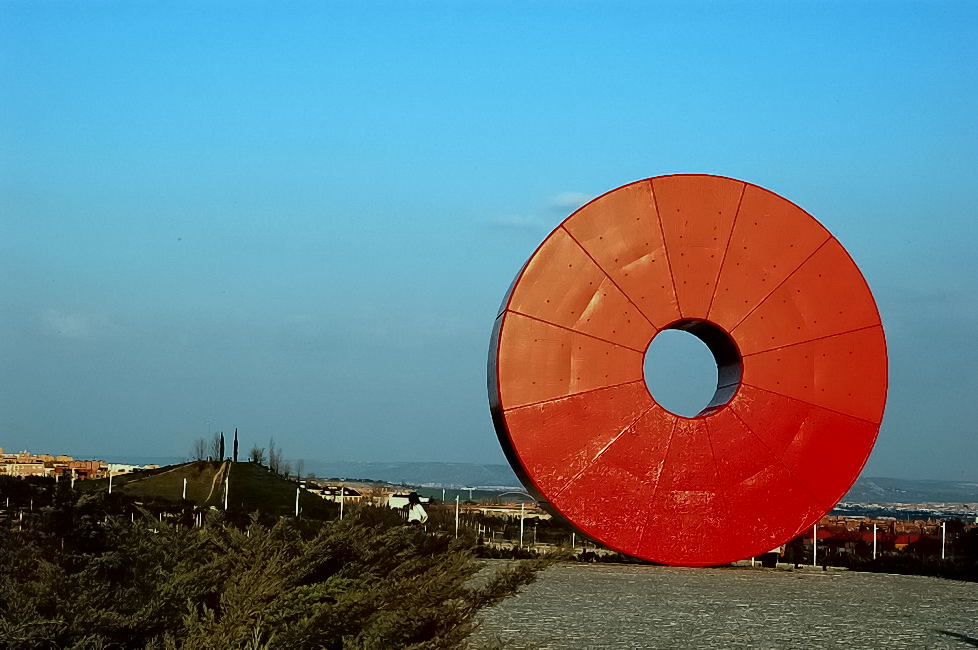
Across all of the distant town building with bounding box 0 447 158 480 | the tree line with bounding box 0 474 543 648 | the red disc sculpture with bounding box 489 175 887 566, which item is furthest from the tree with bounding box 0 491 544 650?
the distant town building with bounding box 0 447 158 480

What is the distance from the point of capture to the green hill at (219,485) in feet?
78.0

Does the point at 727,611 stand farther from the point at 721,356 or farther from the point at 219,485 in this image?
the point at 219,485

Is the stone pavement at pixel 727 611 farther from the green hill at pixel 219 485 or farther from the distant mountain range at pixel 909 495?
the distant mountain range at pixel 909 495

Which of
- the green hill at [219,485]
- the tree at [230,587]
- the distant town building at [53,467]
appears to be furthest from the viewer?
the distant town building at [53,467]

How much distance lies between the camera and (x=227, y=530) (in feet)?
15.2

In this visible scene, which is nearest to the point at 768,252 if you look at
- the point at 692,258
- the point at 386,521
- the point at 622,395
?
the point at 692,258

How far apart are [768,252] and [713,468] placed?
2.30 metres

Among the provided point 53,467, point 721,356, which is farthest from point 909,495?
point 721,356

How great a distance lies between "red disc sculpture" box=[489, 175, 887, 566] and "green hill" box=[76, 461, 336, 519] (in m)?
10.8

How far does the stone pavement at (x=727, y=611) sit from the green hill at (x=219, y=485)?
1072 centimetres

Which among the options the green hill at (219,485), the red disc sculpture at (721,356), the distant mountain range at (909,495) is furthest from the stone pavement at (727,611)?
the distant mountain range at (909,495)

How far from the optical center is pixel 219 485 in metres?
26.9

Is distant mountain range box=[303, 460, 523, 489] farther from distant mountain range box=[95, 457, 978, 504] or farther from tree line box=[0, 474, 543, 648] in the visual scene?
tree line box=[0, 474, 543, 648]

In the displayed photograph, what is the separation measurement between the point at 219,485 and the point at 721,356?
16.9 metres
